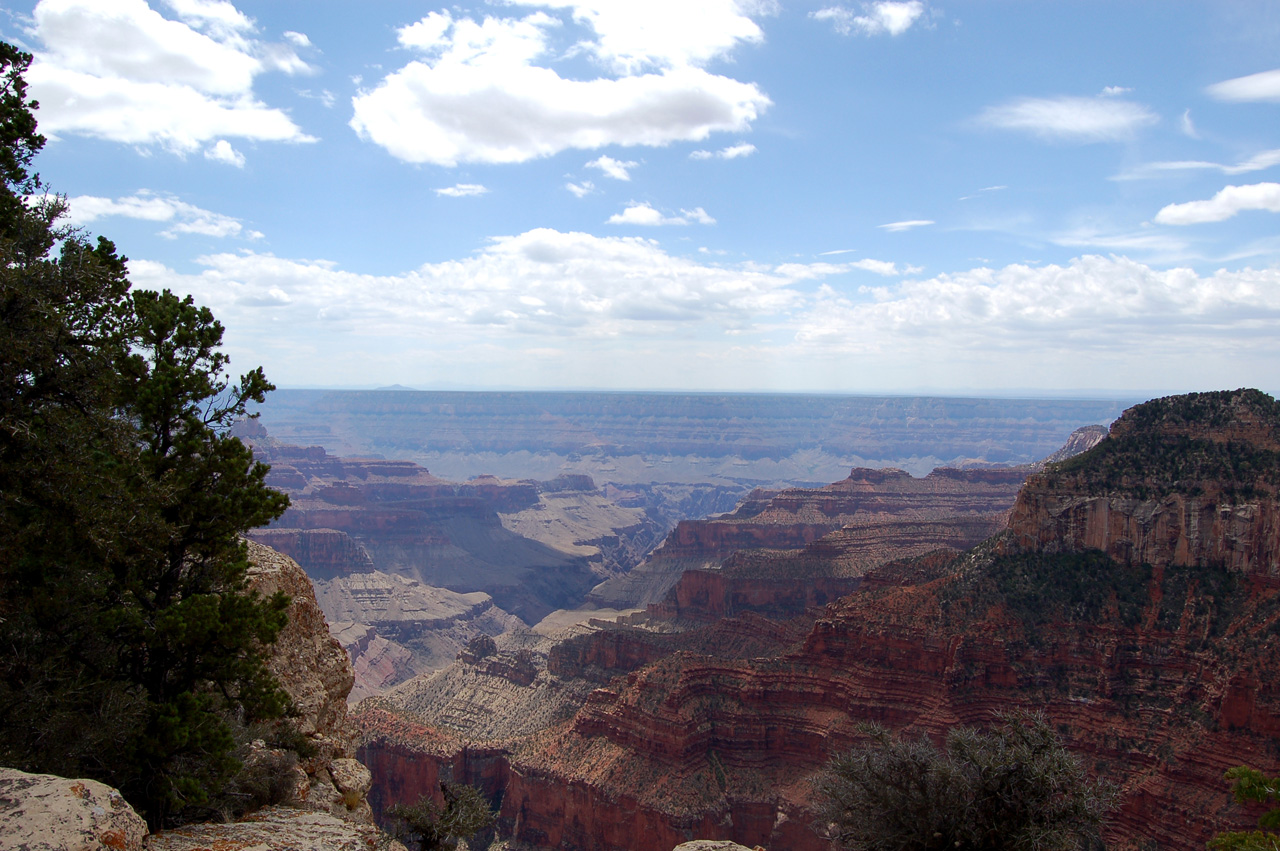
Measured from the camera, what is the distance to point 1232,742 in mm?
29141

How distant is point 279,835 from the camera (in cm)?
1174

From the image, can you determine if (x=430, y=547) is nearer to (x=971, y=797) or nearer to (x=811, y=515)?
(x=811, y=515)

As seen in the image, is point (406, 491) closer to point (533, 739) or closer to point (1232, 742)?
point (533, 739)

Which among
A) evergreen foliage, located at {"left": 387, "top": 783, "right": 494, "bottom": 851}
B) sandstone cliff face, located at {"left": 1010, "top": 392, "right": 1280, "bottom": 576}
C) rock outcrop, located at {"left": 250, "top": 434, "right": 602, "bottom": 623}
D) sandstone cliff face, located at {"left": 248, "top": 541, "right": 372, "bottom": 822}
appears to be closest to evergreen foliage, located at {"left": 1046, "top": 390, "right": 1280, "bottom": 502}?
Answer: sandstone cliff face, located at {"left": 1010, "top": 392, "right": 1280, "bottom": 576}

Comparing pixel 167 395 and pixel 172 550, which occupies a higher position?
pixel 167 395

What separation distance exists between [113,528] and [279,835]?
510 cm

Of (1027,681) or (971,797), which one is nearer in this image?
(971,797)

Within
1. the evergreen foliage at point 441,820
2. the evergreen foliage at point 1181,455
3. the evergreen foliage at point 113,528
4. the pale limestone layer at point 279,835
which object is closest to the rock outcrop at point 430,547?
the evergreen foliage at point 1181,455

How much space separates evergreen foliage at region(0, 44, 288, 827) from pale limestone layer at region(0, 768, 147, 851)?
1.78 meters

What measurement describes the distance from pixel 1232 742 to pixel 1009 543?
1516cm

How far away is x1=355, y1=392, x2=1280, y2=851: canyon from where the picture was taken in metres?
31.0

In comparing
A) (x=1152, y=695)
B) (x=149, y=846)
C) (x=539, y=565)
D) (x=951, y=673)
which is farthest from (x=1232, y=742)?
(x=539, y=565)

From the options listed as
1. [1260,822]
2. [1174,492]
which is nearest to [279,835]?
[1260,822]

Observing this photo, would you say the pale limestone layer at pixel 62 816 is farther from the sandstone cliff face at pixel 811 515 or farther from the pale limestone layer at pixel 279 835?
the sandstone cliff face at pixel 811 515
